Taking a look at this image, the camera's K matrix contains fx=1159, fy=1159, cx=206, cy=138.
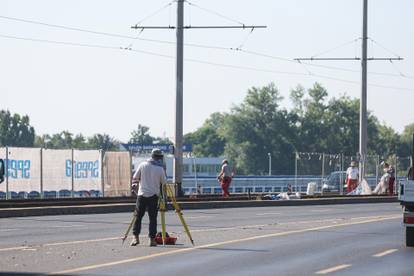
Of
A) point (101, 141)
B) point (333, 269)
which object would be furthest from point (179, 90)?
point (101, 141)

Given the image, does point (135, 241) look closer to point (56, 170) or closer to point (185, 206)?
point (185, 206)

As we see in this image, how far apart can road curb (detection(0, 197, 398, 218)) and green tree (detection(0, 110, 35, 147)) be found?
109 meters

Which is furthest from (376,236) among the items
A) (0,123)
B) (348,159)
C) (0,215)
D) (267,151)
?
(0,123)

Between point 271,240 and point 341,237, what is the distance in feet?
6.19

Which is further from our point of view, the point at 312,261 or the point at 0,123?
the point at 0,123

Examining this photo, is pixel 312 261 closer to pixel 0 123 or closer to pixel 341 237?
pixel 341 237

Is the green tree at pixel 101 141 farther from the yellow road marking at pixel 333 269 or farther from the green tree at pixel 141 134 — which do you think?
the yellow road marking at pixel 333 269

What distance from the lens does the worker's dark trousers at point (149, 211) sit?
2009cm

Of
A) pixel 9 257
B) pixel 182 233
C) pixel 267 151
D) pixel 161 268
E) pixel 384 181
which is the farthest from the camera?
pixel 267 151

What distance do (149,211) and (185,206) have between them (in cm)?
1848

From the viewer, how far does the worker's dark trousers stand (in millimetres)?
20094

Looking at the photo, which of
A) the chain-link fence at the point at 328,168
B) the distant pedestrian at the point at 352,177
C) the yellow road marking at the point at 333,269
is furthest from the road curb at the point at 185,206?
the yellow road marking at the point at 333,269

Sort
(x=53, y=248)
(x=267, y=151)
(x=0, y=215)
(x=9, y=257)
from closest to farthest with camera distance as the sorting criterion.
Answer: (x=9, y=257), (x=53, y=248), (x=0, y=215), (x=267, y=151)

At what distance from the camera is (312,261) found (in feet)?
58.2
